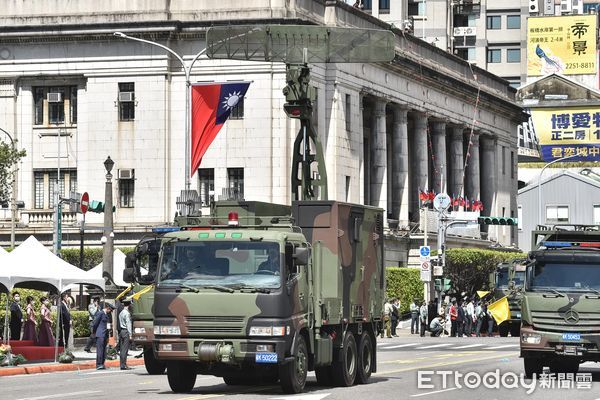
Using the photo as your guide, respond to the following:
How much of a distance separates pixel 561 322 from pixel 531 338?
668mm

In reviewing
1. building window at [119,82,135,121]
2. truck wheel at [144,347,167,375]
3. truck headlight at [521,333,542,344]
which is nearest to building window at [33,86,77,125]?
building window at [119,82,135,121]

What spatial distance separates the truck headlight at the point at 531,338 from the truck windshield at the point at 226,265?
6968mm

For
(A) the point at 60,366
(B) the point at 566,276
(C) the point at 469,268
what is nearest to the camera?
(B) the point at 566,276

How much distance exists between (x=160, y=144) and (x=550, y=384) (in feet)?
145

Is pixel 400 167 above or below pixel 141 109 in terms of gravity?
below

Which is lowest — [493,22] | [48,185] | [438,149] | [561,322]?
[561,322]

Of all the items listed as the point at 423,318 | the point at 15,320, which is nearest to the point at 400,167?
the point at 423,318

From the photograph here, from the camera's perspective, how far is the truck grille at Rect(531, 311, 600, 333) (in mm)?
30078

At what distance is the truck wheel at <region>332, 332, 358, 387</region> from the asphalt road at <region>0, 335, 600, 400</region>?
0.26 metres

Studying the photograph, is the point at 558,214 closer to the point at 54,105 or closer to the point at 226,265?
the point at 54,105

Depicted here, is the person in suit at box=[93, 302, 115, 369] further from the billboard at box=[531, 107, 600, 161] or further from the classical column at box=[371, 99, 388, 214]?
the billboard at box=[531, 107, 600, 161]

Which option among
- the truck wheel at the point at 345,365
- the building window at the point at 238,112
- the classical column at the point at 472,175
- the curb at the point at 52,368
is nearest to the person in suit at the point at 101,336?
the curb at the point at 52,368

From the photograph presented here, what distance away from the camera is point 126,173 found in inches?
2825

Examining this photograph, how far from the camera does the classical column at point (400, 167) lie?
88125 millimetres
